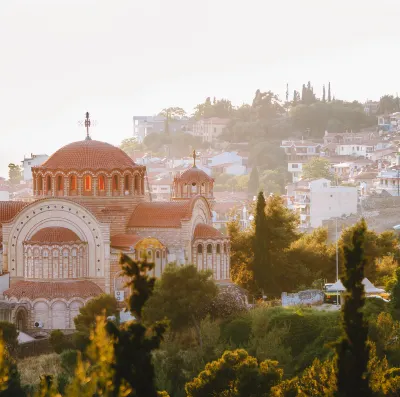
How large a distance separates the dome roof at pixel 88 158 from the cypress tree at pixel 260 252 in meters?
4.77

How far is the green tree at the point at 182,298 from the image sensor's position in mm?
42469

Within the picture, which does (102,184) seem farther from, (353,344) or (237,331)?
(353,344)

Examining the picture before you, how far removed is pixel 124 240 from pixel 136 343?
23491 millimetres

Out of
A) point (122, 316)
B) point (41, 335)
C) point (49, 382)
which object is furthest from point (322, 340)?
point (49, 382)

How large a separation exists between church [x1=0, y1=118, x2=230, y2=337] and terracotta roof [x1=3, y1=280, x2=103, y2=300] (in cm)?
3

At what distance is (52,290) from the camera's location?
4669 cm

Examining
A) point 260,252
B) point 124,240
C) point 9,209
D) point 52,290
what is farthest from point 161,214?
point 9,209

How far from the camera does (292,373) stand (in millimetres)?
38719

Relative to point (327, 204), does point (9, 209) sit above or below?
below

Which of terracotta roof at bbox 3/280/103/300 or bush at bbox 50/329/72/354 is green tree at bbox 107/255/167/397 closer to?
bush at bbox 50/329/72/354

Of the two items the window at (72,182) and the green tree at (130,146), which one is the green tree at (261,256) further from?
the green tree at (130,146)

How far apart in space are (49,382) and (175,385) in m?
11.3

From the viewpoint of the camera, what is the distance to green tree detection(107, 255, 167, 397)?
79.9 feet

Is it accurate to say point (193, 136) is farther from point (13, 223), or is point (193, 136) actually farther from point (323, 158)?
point (13, 223)
